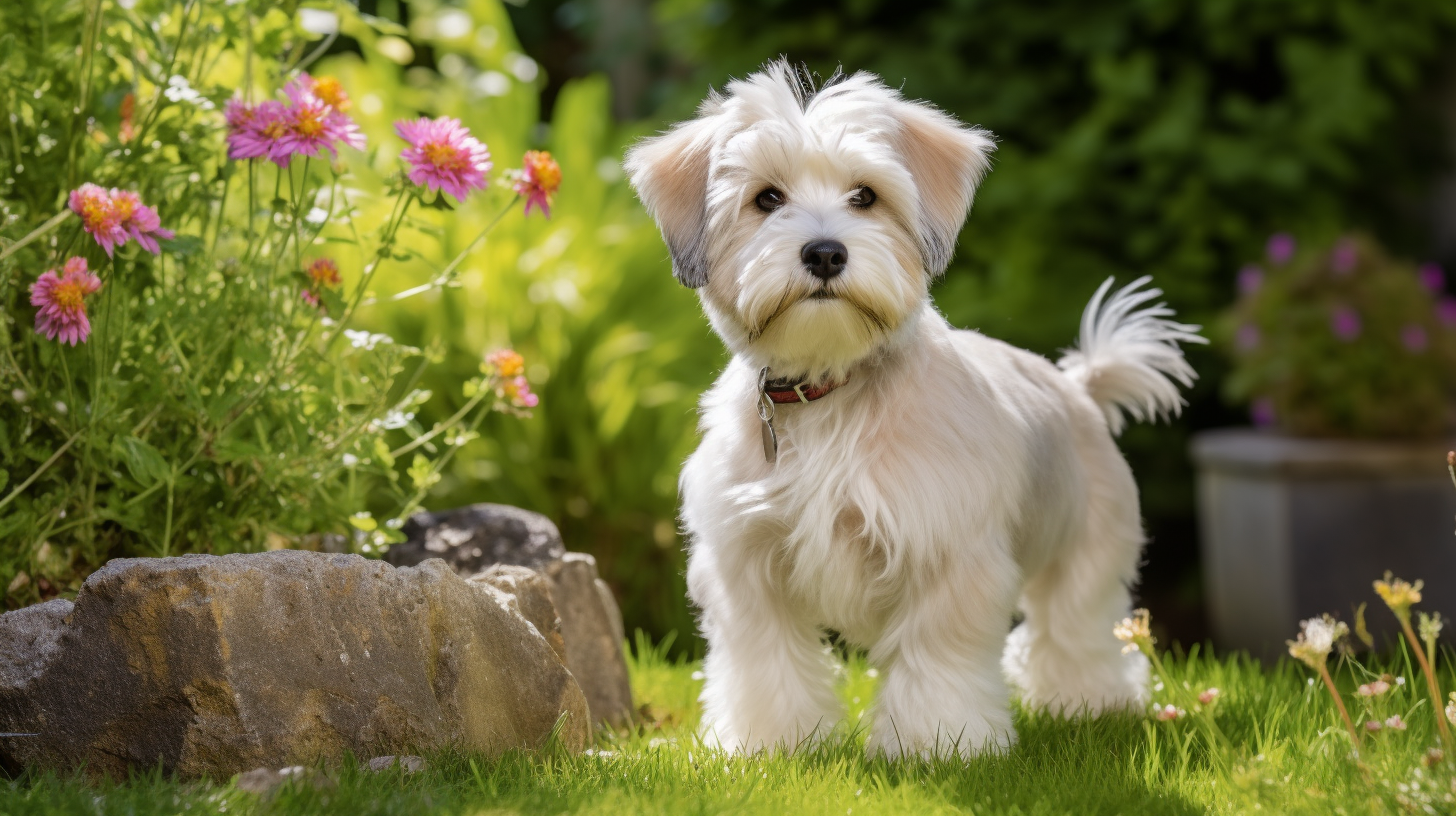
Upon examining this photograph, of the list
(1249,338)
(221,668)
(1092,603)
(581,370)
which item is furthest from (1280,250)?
(221,668)

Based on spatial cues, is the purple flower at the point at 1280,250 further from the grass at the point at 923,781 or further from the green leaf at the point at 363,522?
the green leaf at the point at 363,522

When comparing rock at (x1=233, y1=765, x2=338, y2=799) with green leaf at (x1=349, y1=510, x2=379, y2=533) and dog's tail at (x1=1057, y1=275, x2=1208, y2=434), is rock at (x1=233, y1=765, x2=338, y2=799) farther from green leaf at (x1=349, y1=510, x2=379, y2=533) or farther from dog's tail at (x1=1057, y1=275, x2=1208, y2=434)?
dog's tail at (x1=1057, y1=275, x2=1208, y2=434)

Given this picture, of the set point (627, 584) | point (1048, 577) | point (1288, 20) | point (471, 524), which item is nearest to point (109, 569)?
Answer: point (471, 524)

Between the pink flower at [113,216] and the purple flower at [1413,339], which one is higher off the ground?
the pink flower at [113,216]

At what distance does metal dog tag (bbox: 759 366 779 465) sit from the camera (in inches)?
141

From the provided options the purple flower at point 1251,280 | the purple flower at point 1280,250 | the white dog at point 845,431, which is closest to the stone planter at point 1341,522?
the purple flower at point 1251,280

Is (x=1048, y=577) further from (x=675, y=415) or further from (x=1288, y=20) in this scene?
(x=1288, y=20)

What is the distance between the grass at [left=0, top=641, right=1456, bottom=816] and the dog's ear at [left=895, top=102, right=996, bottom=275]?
3.91 feet

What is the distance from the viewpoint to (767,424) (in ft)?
11.8

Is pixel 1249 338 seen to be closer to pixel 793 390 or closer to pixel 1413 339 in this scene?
pixel 1413 339

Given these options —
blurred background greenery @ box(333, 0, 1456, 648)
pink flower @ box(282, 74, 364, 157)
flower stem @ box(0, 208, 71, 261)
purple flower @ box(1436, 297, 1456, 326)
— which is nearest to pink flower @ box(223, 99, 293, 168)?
pink flower @ box(282, 74, 364, 157)

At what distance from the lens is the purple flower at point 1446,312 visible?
22.7 ft

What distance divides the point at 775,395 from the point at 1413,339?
420cm

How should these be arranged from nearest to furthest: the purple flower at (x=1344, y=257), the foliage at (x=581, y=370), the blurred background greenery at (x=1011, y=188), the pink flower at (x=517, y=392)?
1. the pink flower at (x=517, y=392)
2. the foliage at (x=581, y=370)
3. the blurred background greenery at (x=1011, y=188)
4. the purple flower at (x=1344, y=257)
